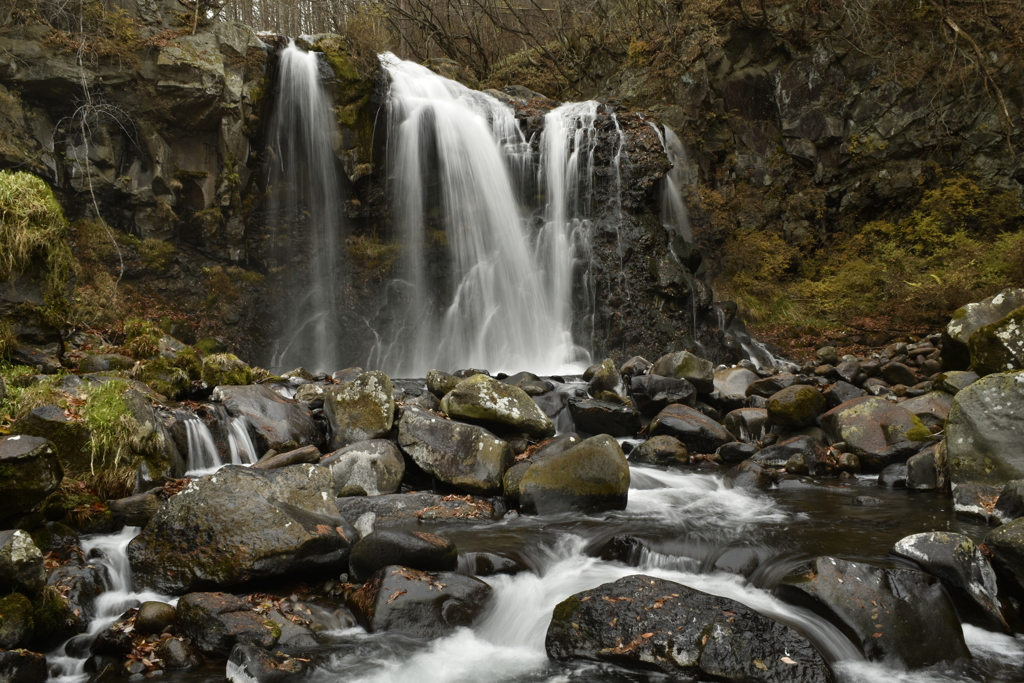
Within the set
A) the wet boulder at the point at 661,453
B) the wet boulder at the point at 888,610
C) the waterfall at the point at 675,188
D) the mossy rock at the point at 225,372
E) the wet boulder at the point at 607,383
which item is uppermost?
the waterfall at the point at 675,188

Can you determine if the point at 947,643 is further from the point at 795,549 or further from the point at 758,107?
the point at 758,107

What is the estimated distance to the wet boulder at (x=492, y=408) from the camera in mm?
7168

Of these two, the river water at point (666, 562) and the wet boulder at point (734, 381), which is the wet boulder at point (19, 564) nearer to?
the river water at point (666, 562)

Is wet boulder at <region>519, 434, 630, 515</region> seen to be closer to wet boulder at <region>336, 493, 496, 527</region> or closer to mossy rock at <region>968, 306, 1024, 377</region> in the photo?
wet boulder at <region>336, 493, 496, 527</region>

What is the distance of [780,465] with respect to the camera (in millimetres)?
7219

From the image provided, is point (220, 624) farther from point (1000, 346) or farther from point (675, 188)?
point (675, 188)

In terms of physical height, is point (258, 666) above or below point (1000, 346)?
below

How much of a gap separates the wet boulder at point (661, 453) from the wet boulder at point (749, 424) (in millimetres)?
1180

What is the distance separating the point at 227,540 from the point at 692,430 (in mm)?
5867

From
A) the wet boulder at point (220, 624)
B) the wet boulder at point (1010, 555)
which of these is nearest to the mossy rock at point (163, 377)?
the wet boulder at point (220, 624)

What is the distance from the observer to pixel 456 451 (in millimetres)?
6328

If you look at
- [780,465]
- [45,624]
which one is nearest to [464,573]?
[45,624]

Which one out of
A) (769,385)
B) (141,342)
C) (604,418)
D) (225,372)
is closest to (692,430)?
(604,418)

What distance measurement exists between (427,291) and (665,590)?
12445 mm
